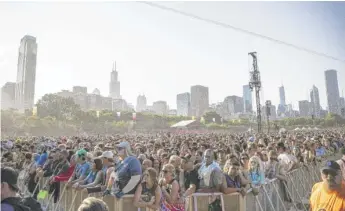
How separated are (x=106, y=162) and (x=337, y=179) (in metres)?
4.59

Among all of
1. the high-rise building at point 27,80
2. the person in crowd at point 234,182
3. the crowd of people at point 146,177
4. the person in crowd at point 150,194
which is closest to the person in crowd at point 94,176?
the crowd of people at point 146,177

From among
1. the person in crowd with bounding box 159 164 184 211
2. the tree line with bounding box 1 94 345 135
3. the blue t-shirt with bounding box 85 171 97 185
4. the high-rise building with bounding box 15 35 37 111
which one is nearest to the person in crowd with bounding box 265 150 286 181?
the person in crowd with bounding box 159 164 184 211

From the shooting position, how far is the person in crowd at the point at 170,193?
4840mm

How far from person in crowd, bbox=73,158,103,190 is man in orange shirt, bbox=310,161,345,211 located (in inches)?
162

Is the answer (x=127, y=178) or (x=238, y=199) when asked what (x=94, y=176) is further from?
(x=238, y=199)

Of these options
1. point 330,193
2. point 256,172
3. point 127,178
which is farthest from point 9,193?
point 256,172

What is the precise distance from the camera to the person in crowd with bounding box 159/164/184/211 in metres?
4.84

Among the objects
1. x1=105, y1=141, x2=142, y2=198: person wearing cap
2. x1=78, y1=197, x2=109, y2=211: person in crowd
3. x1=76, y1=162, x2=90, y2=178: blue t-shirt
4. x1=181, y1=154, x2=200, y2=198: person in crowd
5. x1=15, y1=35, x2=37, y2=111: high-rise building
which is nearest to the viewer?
x1=78, y1=197, x2=109, y2=211: person in crowd

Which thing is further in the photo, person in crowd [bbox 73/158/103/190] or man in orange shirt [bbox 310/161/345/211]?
person in crowd [bbox 73/158/103/190]

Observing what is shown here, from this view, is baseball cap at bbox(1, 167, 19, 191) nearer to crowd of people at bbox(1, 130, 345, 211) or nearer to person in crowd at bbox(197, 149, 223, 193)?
crowd of people at bbox(1, 130, 345, 211)

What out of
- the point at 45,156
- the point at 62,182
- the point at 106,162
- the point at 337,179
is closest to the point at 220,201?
the point at 337,179

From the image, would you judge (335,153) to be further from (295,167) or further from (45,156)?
(45,156)

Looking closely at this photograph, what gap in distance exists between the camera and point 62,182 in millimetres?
7551

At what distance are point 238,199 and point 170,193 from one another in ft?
4.68
